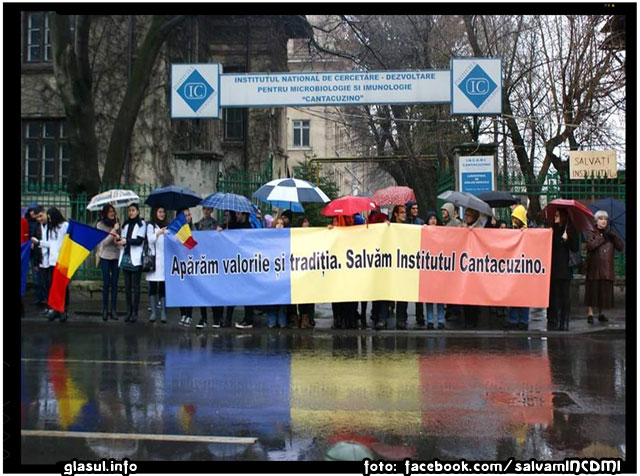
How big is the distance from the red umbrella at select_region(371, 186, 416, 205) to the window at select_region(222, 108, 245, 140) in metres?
17.4

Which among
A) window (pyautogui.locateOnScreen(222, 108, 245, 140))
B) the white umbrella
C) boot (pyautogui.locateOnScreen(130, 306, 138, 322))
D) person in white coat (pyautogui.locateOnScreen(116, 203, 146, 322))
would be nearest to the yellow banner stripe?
person in white coat (pyautogui.locateOnScreen(116, 203, 146, 322))

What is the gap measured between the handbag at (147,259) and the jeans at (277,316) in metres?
2.23

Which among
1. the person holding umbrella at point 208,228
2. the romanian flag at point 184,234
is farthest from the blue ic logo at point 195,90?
the romanian flag at point 184,234

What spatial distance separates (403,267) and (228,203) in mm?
3191

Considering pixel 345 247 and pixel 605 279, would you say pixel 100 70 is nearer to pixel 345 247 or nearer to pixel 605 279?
pixel 345 247

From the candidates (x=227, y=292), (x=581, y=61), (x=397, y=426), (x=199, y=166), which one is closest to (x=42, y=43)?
(x=199, y=166)

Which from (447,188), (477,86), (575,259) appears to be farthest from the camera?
(447,188)

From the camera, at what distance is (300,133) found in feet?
194

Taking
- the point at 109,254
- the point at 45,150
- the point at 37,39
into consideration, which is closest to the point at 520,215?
the point at 109,254

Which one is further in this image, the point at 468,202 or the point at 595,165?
the point at 595,165

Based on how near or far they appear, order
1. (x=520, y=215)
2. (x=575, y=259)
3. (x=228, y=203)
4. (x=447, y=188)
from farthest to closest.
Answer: (x=447, y=188) → (x=520, y=215) → (x=575, y=259) → (x=228, y=203)

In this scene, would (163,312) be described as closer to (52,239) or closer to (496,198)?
(52,239)

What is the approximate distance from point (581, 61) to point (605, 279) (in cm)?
1075

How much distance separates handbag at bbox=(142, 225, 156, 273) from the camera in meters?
13.1
